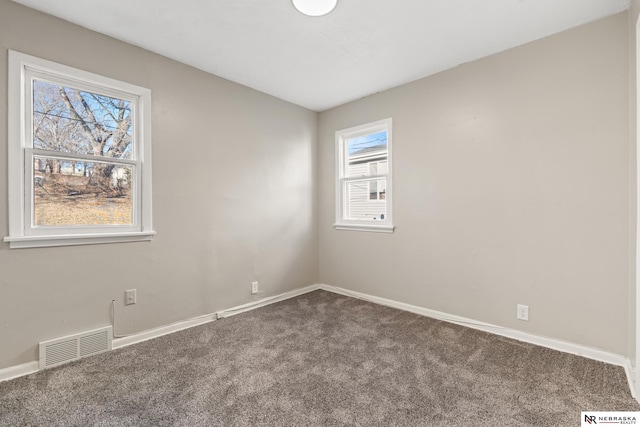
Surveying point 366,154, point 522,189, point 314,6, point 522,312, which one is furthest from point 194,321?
point 522,189

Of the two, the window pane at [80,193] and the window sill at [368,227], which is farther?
the window sill at [368,227]

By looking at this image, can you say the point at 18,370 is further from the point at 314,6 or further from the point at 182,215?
the point at 314,6

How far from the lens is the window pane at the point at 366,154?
350cm

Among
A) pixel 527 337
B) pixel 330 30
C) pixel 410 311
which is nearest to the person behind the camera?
pixel 330 30

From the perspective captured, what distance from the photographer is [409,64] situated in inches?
108

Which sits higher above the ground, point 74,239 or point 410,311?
point 74,239

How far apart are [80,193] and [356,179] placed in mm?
2732

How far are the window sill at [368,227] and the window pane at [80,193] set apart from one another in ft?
7.55

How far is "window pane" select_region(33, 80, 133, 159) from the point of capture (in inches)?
81.7

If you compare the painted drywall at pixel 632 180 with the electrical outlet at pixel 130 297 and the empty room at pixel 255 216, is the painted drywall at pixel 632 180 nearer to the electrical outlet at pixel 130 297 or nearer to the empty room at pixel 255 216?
the empty room at pixel 255 216

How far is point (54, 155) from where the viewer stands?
6.89ft

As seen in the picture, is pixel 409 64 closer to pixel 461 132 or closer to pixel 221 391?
pixel 461 132

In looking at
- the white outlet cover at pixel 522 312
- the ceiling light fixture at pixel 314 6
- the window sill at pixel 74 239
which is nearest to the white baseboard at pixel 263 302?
the window sill at pixel 74 239

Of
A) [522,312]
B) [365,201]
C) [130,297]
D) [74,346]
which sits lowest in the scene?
[74,346]
